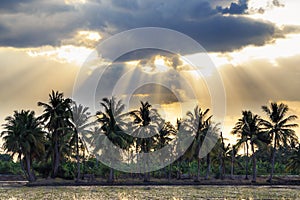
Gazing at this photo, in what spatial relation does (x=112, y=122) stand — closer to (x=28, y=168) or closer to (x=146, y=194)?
(x=28, y=168)

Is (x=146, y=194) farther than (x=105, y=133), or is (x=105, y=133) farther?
(x=105, y=133)

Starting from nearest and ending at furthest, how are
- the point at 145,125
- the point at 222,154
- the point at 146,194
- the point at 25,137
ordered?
the point at 146,194 < the point at 25,137 < the point at 145,125 < the point at 222,154

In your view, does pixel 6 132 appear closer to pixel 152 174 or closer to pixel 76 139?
pixel 76 139

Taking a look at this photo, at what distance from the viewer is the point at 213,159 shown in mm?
82125

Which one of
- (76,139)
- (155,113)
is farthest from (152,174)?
(76,139)

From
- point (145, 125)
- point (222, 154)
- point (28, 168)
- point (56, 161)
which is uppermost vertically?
point (145, 125)

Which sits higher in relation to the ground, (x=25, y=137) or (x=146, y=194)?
(x=25, y=137)

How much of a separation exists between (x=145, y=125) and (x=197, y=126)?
7.63 metres

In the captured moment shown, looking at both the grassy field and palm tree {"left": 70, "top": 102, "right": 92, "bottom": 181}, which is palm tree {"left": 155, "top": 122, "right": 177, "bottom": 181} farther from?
the grassy field

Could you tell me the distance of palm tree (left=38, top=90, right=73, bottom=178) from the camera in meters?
62.8

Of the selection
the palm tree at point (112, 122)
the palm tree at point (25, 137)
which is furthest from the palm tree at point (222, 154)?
the palm tree at point (25, 137)

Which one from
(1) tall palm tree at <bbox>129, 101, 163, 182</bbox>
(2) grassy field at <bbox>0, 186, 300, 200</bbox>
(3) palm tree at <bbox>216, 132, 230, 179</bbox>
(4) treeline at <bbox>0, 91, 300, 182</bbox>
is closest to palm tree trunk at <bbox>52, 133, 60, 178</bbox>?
(4) treeline at <bbox>0, 91, 300, 182</bbox>

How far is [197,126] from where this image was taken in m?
67.1

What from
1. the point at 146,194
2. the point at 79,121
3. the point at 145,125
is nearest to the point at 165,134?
the point at 145,125
